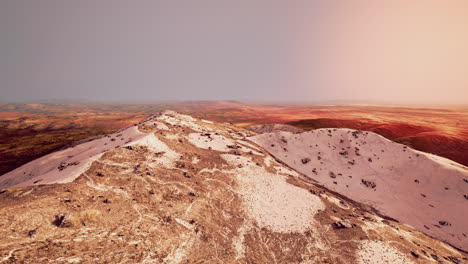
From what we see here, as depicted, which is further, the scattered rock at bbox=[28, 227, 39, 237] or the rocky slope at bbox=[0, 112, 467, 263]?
the rocky slope at bbox=[0, 112, 467, 263]

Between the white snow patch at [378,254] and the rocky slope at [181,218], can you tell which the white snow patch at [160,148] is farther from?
the white snow patch at [378,254]

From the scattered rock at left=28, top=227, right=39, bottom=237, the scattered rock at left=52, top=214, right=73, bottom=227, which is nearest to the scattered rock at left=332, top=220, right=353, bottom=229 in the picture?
the scattered rock at left=52, top=214, right=73, bottom=227

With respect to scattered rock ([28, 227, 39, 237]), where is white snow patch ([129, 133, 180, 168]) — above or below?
above

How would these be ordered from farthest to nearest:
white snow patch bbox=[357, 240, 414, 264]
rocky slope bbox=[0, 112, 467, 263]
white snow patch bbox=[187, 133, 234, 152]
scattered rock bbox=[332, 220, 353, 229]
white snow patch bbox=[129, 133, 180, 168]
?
1. white snow patch bbox=[187, 133, 234, 152]
2. white snow patch bbox=[129, 133, 180, 168]
3. scattered rock bbox=[332, 220, 353, 229]
4. white snow patch bbox=[357, 240, 414, 264]
5. rocky slope bbox=[0, 112, 467, 263]

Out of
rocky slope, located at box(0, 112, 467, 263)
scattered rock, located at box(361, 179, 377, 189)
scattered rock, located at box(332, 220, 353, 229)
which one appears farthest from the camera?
scattered rock, located at box(361, 179, 377, 189)

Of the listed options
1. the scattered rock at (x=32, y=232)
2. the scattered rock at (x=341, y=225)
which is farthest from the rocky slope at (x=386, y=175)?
the scattered rock at (x=32, y=232)

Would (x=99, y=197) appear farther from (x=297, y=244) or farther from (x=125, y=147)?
(x=297, y=244)

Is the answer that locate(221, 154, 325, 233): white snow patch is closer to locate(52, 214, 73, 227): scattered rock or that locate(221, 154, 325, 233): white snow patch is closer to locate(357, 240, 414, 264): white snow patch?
locate(357, 240, 414, 264): white snow patch

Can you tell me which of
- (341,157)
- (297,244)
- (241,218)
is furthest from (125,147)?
(341,157)
